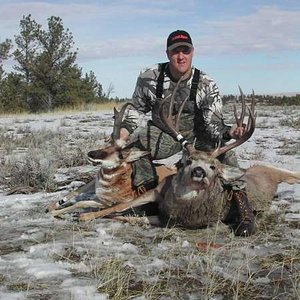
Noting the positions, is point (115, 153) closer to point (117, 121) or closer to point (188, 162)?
point (117, 121)

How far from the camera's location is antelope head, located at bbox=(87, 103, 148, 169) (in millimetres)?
5438

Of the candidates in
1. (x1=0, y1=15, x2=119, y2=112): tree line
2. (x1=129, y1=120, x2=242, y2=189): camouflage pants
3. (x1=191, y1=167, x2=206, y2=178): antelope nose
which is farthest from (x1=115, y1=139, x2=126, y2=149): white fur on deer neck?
(x1=0, y1=15, x2=119, y2=112): tree line

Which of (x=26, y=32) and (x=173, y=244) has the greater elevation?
(x=26, y=32)

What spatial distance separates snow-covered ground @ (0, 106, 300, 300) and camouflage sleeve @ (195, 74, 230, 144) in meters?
1.08

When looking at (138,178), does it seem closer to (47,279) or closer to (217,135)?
(217,135)

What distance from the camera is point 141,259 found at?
3.86m

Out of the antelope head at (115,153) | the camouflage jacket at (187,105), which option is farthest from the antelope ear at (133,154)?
the camouflage jacket at (187,105)

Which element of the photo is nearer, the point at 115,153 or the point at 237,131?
the point at 237,131

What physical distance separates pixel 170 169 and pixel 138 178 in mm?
488

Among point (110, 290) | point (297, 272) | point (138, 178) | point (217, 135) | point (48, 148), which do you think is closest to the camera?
point (110, 290)

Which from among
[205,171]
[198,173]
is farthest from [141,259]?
[205,171]

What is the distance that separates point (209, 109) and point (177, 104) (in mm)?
371

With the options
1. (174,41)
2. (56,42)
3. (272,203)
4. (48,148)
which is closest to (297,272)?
(272,203)

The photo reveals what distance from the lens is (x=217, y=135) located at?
5.92m
